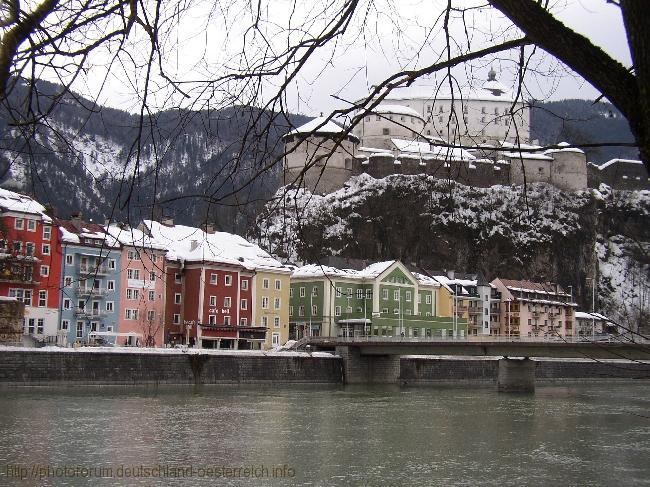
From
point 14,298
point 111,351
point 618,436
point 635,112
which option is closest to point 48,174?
point 635,112

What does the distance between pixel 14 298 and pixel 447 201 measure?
117 feet

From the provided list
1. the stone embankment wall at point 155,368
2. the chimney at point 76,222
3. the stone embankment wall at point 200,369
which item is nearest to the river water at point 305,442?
the stone embankment wall at point 155,368

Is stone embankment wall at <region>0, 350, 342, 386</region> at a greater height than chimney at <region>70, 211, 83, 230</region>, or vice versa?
chimney at <region>70, 211, 83, 230</region>

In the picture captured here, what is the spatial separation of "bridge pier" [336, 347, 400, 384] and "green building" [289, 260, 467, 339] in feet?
21.1

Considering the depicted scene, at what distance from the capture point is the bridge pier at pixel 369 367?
43.5 metres

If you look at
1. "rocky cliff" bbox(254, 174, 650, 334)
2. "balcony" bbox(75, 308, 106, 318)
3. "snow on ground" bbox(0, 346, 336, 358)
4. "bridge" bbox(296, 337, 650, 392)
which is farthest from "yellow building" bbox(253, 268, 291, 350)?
"rocky cliff" bbox(254, 174, 650, 334)

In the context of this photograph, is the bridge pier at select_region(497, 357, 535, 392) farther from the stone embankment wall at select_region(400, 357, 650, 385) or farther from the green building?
the green building

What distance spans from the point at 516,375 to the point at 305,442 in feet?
83.2

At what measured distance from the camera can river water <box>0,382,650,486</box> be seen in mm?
13398

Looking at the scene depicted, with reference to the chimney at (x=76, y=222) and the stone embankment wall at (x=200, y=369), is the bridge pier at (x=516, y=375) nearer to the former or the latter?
the stone embankment wall at (x=200, y=369)

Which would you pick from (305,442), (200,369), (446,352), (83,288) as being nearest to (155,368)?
(200,369)

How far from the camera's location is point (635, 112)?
7.10ft

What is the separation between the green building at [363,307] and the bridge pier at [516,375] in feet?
33.8

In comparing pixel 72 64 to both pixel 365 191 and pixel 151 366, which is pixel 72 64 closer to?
pixel 151 366
